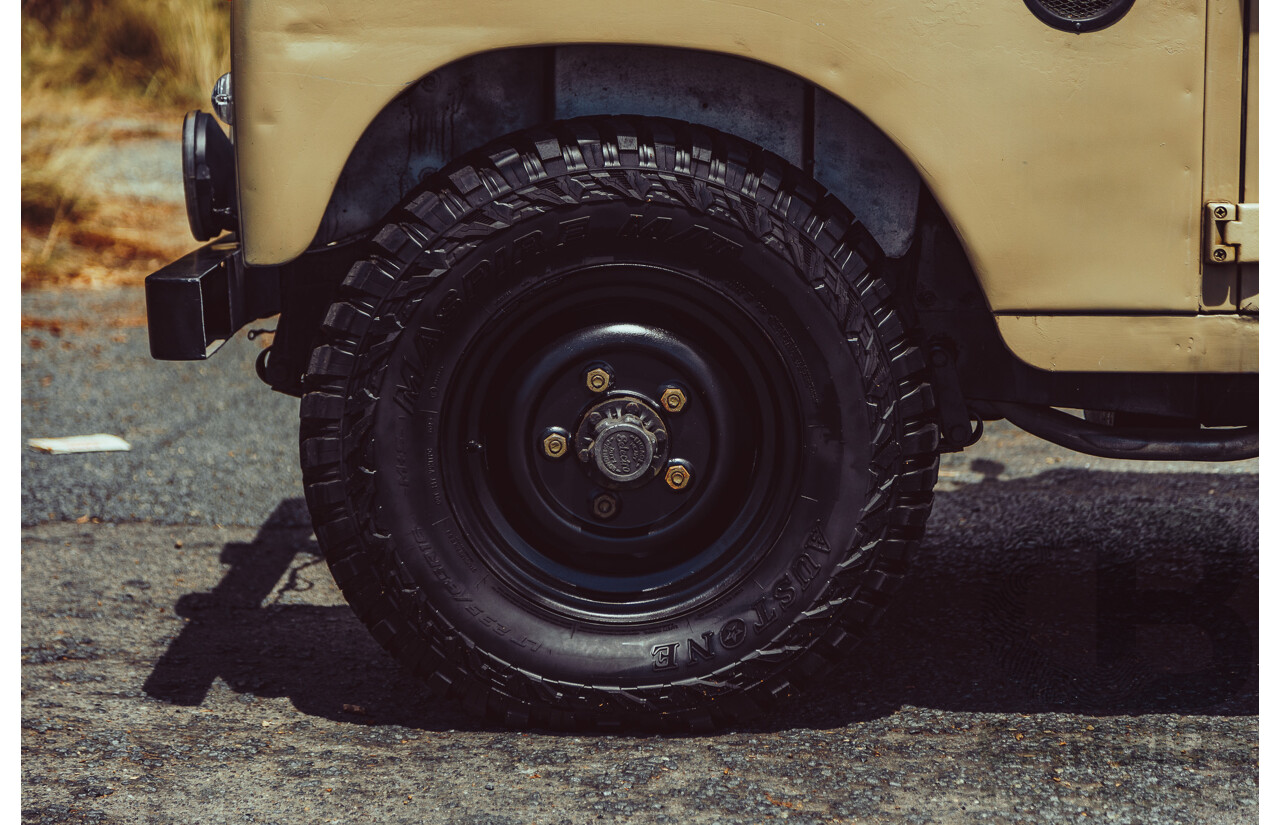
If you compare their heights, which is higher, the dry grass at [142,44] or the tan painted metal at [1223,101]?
the dry grass at [142,44]

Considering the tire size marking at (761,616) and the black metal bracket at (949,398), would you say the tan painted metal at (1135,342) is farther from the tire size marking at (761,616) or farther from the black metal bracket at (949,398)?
Answer: the tire size marking at (761,616)

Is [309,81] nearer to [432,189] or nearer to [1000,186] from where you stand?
[432,189]

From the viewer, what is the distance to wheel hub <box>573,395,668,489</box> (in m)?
2.78

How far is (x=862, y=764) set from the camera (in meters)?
2.66

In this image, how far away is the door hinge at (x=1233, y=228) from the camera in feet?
8.53

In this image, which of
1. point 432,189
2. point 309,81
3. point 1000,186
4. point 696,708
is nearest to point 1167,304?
point 1000,186

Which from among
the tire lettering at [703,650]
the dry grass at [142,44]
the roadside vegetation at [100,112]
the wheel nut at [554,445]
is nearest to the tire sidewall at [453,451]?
the tire lettering at [703,650]

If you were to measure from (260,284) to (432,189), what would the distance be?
61 cm

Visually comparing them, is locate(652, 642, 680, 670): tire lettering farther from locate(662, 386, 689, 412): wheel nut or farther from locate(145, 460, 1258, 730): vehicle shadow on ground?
→ locate(662, 386, 689, 412): wheel nut

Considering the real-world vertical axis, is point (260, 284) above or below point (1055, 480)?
above

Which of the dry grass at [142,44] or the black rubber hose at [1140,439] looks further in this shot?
the dry grass at [142,44]

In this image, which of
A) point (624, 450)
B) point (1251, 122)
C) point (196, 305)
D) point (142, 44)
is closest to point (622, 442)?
point (624, 450)
